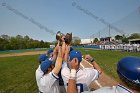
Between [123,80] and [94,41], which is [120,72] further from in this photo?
[94,41]

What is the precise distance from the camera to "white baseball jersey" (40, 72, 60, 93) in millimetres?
3838

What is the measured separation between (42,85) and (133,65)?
Answer: 1.88m

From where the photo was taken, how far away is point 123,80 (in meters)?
2.69

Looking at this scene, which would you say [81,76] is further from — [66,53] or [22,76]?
[22,76]

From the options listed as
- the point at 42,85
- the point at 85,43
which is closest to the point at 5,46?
the point at 85,43

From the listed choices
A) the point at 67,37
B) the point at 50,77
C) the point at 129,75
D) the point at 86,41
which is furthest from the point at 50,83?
the point at 86,41

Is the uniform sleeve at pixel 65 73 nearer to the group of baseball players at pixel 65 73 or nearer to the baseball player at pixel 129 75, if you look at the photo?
the group of baseball players at pixel 65 73

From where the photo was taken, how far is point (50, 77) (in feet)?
12.6

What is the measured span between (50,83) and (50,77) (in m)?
0.14

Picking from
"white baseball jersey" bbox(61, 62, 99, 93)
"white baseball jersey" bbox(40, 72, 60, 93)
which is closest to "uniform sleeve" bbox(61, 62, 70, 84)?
"white baseball jersey" bbox(61, 62, 99, 93)

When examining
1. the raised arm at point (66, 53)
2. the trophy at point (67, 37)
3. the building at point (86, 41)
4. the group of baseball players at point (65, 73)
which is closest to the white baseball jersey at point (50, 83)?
the group of baseball players at point (65, 73)

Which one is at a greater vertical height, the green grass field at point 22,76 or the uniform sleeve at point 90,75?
the uniform sleeve at point 90,75

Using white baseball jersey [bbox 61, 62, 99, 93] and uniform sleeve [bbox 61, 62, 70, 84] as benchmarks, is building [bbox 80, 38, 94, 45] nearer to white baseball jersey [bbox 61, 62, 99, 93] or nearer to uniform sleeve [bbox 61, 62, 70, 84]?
white baseball jersey [bbox 61, 62, 99, 93]

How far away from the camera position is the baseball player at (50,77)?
149 inches
